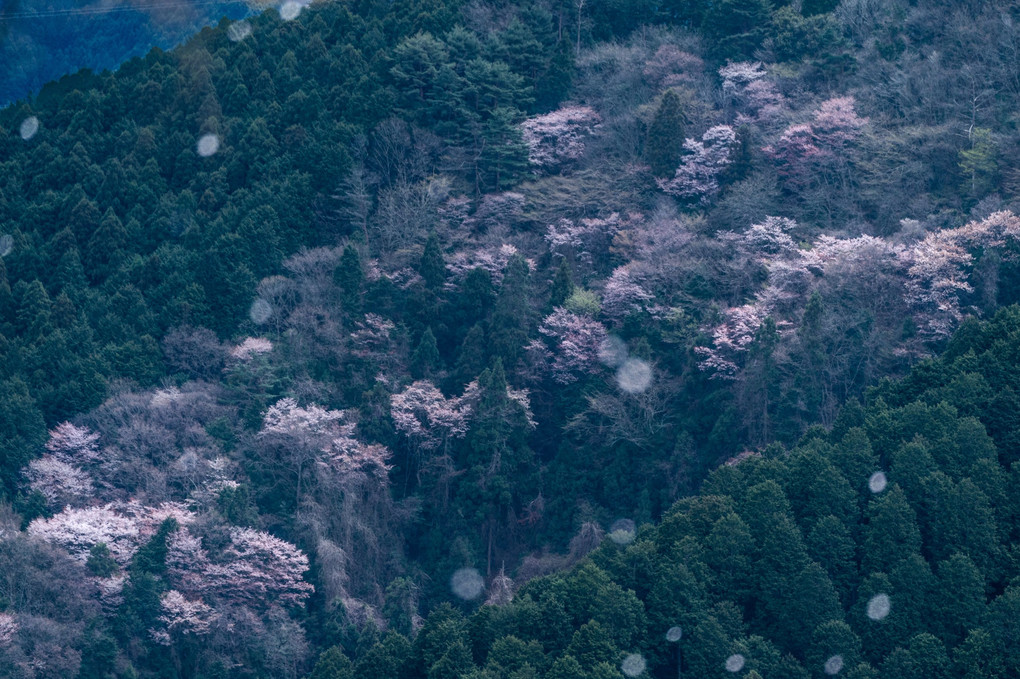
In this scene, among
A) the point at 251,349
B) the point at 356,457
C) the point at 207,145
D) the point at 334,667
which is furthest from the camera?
the point at 207,145

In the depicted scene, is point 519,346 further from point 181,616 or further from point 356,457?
point 181,616

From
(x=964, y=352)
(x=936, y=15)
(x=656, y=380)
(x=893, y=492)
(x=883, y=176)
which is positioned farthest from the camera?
(x=936, y=15)

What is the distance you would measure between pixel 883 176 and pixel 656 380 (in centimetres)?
889

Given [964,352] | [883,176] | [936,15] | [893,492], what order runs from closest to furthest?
1. [893,492]
2. [964,352]
3. [883,176]
4. [936,15]

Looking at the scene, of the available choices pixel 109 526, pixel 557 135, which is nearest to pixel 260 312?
pixel 109 526

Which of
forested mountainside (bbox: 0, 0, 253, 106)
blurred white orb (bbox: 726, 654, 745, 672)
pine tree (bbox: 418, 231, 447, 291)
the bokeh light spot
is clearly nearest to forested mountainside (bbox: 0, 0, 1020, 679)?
blurred white orb (bbox: 726, 654, 745, 672)

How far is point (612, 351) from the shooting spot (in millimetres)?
38156

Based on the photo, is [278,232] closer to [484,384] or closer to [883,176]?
[484,384]

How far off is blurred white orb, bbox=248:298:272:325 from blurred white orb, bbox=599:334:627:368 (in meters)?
8.88

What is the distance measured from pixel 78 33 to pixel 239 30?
17.3 feet

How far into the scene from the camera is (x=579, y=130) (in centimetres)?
4544

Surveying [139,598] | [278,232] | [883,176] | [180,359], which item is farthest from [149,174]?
[883,176]

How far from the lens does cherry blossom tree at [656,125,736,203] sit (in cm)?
4184

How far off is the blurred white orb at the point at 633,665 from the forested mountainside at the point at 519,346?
Answer: 0.36 ft
